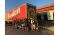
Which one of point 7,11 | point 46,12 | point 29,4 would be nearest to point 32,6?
point 29,4

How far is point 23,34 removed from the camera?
4.06ft

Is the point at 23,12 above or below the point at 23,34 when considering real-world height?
above

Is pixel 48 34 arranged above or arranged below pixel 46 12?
below

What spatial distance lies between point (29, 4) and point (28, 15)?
107 millimetres

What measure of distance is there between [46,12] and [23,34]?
312mm

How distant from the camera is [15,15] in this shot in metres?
1.24

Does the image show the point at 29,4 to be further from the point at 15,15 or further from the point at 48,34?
the point at 48,34

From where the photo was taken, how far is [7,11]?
4.05 ft
